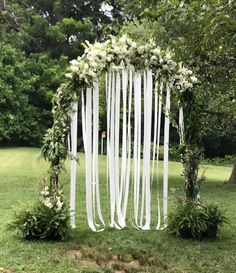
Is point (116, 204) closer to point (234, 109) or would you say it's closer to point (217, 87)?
point (234, 109)

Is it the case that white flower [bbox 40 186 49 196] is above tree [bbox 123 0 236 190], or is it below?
below

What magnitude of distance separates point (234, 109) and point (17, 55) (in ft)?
70.3

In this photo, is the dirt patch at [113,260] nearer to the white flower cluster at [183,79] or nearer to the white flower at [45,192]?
the white flower at [45,192]

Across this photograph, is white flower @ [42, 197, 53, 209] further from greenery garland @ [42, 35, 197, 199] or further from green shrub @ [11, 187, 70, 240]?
greenery garland @ [42, 35, 197, 199]

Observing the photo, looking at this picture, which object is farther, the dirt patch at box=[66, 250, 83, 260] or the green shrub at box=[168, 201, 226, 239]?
the green shrub at box=[168, 201, 226, 239]

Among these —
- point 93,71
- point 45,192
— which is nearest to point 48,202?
point 45,192

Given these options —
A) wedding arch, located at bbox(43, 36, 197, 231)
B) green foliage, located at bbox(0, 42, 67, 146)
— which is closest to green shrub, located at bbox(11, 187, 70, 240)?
wedding arch, located at bbox(43, 36, 197, 231)

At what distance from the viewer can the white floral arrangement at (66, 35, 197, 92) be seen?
7020 mm

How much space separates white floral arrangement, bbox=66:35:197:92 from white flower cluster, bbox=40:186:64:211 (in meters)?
1.56

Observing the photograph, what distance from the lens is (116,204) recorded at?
A: 25.7ft

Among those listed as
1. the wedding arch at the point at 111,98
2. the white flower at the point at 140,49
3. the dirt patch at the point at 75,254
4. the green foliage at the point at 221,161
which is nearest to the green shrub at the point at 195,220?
the wedding arch at the point at 111,98

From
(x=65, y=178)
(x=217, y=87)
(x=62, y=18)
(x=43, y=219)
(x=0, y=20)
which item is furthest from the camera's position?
(x=62, y=18)

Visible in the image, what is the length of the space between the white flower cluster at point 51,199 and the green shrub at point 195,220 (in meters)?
1.65

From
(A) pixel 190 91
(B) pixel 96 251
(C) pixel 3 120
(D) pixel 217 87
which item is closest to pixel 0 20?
(D) pixel 217 87
